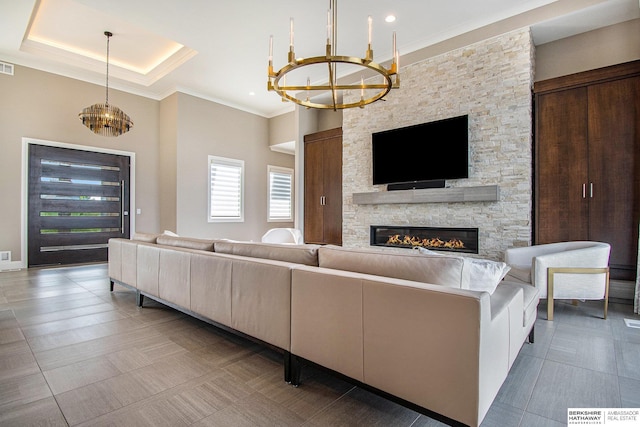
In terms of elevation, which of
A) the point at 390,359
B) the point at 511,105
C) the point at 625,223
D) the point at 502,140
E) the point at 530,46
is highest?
the point at 530,46

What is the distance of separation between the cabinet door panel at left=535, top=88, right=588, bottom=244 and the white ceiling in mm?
998

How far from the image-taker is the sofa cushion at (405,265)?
1.42m

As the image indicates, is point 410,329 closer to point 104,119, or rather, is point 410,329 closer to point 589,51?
point 589,51

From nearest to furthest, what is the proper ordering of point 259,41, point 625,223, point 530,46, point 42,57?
point 625,223
point 530,46
point 259,41
point 42,57

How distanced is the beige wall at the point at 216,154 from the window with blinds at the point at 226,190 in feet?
0.44

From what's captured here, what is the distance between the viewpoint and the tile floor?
147 centimetres

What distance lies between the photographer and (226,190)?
721 cm

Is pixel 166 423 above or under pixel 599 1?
under

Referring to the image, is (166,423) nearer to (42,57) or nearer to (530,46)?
(530,46)

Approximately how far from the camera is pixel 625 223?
343 cm

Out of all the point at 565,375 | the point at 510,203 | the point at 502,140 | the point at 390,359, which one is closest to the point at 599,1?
the point at 502,140

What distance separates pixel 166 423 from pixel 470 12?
5069 millimetres

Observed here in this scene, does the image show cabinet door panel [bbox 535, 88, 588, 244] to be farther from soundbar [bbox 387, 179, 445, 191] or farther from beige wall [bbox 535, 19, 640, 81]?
soundbar [bbox 387, 179, 445, 191]

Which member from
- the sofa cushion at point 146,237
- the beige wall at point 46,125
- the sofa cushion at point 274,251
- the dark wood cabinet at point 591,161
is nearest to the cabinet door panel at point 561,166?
the dark wood cabinet at point 591,161
